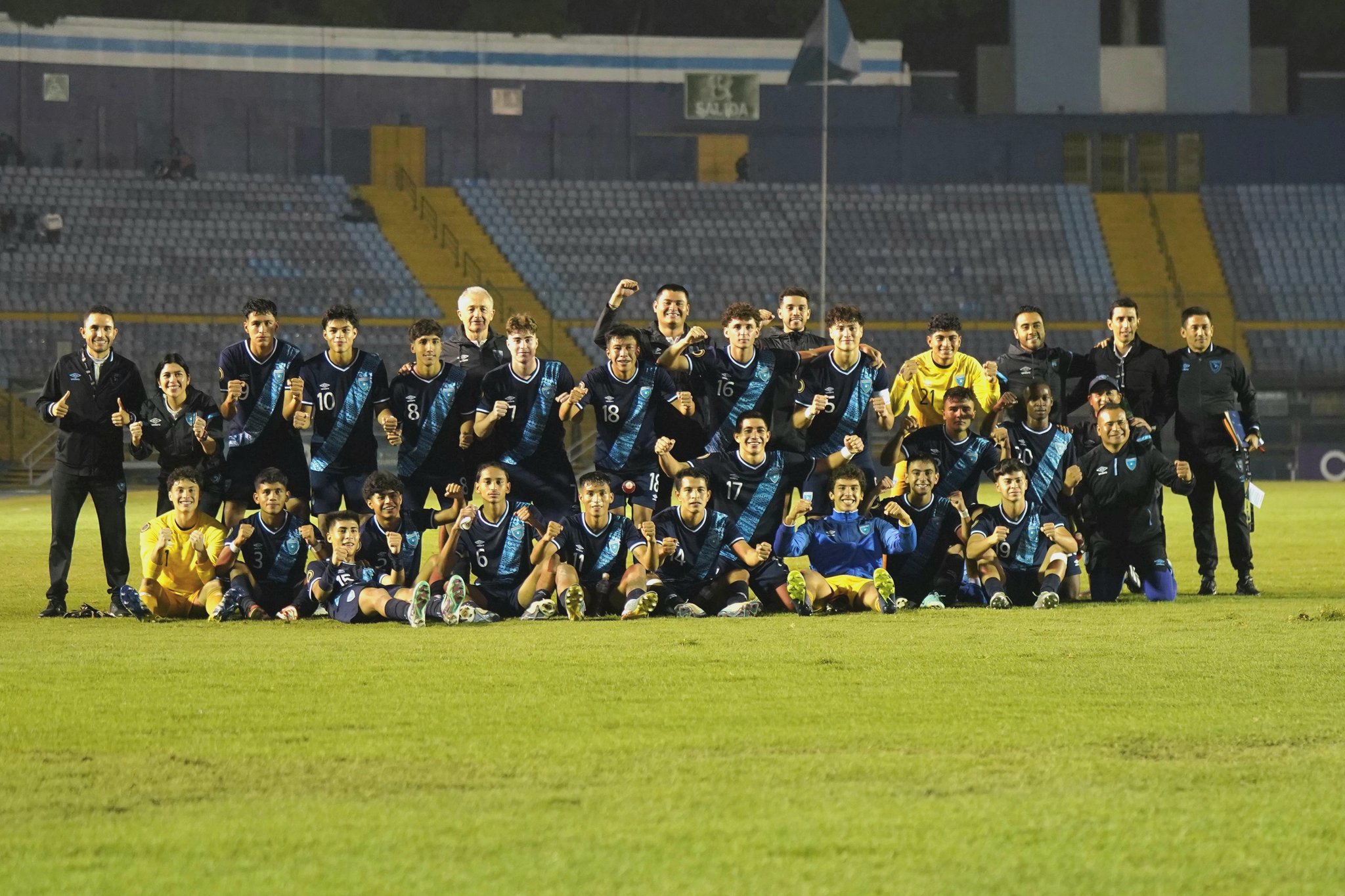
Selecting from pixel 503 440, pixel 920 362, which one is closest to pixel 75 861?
pixel 503 440

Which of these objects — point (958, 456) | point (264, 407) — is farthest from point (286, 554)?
point (958, 456)

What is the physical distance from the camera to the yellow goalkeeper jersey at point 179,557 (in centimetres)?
927

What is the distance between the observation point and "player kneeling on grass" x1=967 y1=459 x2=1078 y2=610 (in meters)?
9.71

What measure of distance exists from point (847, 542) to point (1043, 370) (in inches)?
81.1

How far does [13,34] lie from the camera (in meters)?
34.5

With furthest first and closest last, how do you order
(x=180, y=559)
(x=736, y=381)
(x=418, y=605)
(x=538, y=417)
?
(x=736, y=381)
(x=538, y=417)
(x=180, y=559)
(x=418, y=605)

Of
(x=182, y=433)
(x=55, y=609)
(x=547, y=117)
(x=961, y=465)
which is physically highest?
(x=547, y=117)

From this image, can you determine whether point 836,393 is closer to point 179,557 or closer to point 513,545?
point 513,545

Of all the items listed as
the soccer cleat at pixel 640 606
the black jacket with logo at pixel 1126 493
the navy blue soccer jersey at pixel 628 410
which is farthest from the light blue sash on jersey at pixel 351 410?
the black jacket with logo at pixel 1126 493

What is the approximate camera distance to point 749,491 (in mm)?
9656

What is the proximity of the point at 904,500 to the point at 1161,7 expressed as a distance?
29.1 m

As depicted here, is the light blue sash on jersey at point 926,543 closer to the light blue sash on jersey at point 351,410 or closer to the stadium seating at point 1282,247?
the light blue sash on jersey at point 351,410

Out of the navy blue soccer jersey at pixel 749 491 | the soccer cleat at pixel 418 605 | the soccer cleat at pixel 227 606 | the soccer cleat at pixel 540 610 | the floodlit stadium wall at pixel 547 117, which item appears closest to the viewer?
the soccer cleat at pixel 418 605

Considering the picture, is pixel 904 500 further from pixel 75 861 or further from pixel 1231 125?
pixel 1231 125
